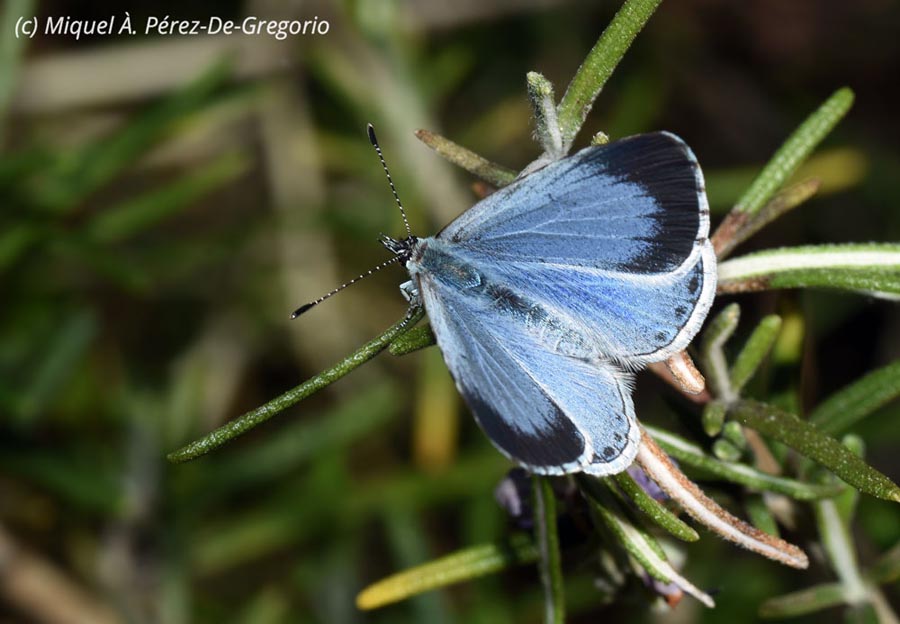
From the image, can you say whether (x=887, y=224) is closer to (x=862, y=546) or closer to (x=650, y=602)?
(x=862, y=546)

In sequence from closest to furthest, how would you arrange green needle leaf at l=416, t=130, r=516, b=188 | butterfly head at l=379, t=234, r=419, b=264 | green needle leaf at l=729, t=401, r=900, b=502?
green needle leaf at l=729, t=401, r=900, b=502 < green needle leaf at l=416, t=130, r=516, b=188 < butterfly head at l=379, t=234, r=419, b=264

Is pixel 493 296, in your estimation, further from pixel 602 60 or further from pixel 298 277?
pixel 298 277

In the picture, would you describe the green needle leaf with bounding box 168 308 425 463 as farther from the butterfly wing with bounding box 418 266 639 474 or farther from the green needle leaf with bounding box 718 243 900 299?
the green needle leaf with bounding box 718 243 900 299

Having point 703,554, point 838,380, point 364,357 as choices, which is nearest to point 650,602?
point 364,357

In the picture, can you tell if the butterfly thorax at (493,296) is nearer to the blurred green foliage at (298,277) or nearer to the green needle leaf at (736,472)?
the green needle leaf at (736,472)

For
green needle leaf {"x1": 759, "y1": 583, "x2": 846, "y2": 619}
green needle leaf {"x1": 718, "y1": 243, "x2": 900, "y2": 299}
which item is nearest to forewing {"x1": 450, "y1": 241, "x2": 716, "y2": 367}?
green needle leaf {"x1": 718, "y1": 243, "x2": 900, "y2": 299}

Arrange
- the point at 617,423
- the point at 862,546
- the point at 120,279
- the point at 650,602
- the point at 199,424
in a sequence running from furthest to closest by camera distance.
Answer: the point at 199,424 → the point at 120,279 → the point at 862,546 → the point at 650,602 → the point at 617,423
